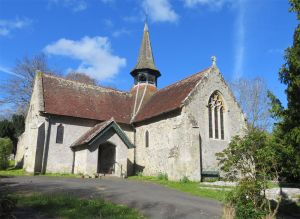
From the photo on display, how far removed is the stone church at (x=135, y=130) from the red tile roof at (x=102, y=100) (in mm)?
93

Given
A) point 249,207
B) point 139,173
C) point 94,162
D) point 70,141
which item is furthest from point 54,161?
point 249,207

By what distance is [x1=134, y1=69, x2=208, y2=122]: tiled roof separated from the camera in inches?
985

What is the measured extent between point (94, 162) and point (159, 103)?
7756 millimetres

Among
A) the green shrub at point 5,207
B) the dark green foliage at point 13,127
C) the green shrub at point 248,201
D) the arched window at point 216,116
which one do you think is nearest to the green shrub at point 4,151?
A: the dark green foliage at point 13,127

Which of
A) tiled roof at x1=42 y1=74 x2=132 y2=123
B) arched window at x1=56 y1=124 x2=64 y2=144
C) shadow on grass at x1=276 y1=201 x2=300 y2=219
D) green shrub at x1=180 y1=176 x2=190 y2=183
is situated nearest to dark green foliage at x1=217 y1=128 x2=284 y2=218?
shadow on grass at x1=276 y1=201 x2=300 y2=219

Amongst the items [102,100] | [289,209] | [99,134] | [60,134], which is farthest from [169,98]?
[289,209]

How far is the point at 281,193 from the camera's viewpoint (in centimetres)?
1443

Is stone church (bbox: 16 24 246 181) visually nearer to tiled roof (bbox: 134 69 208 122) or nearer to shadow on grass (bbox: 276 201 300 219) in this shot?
tiled roof (bbox: 134 69 208 122)

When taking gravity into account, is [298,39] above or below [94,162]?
above

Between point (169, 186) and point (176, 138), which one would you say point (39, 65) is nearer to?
point (176, 138)

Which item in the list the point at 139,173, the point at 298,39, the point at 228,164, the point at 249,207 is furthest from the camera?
the point at 139,173

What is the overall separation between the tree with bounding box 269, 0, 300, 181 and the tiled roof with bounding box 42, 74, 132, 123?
17.4m

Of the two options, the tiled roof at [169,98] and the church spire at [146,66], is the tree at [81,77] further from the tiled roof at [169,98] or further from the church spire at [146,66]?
the tiled roof at [169,98]

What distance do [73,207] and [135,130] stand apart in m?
18.6
